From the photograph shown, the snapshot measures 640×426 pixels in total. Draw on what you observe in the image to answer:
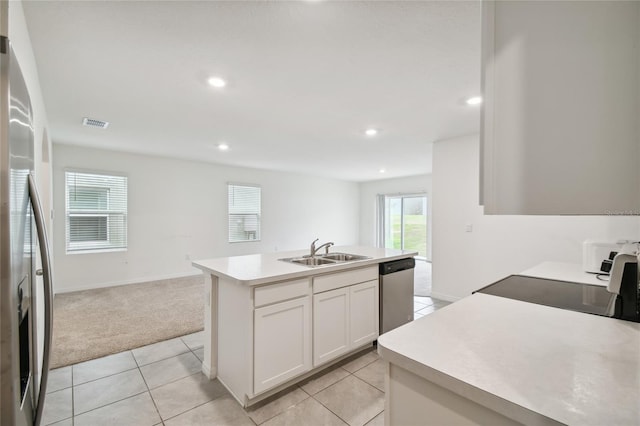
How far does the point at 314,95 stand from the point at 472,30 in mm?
1330

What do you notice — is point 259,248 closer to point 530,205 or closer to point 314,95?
point 314,95

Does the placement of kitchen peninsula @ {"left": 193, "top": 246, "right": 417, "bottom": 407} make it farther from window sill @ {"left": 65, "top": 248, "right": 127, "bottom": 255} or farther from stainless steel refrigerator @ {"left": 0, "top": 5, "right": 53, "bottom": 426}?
window sill @ {"left": 65, "top": 248, "right": 127, "bottom": 255}

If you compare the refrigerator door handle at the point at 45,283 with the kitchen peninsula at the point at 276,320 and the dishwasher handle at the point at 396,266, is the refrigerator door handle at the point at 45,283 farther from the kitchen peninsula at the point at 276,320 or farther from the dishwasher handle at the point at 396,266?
the dishwasher handle at the point at 396,266

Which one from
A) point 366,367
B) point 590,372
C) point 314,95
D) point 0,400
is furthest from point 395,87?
Answer: point 0,400

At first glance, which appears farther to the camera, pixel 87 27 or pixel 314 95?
pixel 314 95

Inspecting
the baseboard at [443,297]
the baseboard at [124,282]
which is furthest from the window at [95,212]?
the baseboard at [443,297]

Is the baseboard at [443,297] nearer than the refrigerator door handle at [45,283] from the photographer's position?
No

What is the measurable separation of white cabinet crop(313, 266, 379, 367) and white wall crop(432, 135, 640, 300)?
76.7 inches

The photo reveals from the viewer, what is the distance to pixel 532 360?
31.8 inches

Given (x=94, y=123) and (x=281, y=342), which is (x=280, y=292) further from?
(x=94, y=123)

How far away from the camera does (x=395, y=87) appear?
7.93 feet

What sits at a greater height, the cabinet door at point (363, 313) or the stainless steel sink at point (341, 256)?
the stainless steel sink at point (341, 256)

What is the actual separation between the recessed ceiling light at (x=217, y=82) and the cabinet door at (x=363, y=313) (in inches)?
80.0

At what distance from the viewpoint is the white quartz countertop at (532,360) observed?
0.63 meters
